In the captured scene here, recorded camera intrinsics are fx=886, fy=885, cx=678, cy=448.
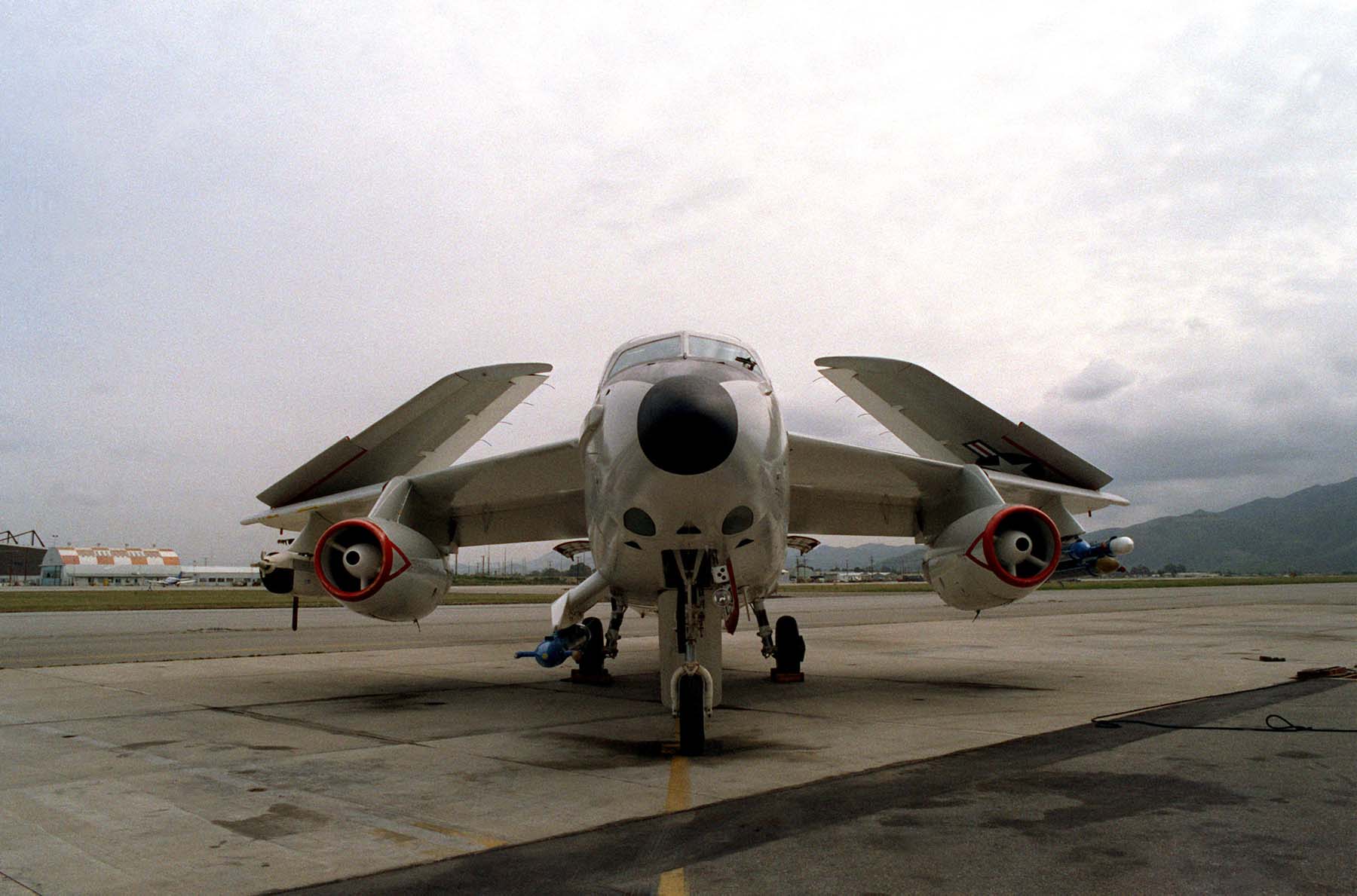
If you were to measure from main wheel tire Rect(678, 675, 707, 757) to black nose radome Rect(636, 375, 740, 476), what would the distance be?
6.51ft

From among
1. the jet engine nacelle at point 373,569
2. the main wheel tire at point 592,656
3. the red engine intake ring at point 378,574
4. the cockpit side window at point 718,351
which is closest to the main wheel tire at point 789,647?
the main wheel tire at point 592,656

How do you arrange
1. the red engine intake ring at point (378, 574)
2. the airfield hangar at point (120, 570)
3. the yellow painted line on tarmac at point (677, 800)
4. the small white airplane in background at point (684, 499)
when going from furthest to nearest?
the airfield hangar at point (120, 570), the red engine intake ring at point (378, 574), the small white airplane in background at point (684, 499), the yellow painted line on tarmac at point (677, 800)

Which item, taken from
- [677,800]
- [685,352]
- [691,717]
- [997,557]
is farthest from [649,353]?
[997,557]

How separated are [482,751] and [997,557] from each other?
19.1ft

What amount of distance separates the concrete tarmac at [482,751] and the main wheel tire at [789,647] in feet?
1.72

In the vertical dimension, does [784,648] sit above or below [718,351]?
below

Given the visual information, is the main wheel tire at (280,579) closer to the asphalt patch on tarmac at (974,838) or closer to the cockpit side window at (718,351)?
the cockpit side window at (718,351)

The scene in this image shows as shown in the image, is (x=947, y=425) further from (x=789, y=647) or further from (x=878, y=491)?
(x=789, y=647)

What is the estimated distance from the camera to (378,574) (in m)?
9.99

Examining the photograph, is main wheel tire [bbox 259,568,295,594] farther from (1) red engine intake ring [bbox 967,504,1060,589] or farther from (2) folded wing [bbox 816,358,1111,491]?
(1) red engine intake ring [bbox 967,504,1060,589]

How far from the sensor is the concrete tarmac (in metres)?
4.45

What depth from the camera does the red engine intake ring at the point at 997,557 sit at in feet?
31.7

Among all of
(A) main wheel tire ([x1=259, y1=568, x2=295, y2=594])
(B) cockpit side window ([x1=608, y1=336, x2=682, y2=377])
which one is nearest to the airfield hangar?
(A) main wheel tire ([x1=259, y1=568, x2=295, y2=594])

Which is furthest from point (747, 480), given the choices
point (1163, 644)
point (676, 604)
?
point (1163, 644)
